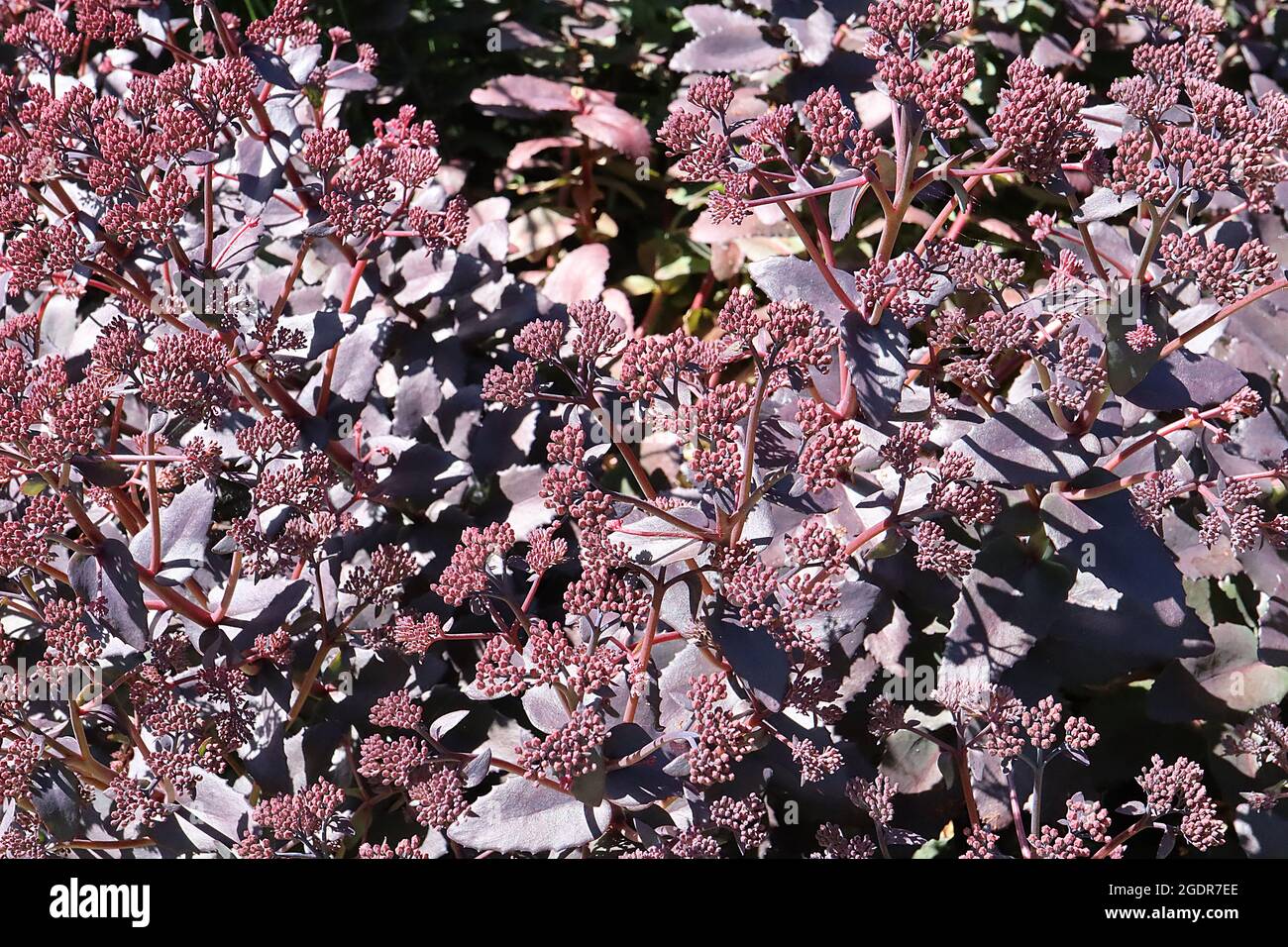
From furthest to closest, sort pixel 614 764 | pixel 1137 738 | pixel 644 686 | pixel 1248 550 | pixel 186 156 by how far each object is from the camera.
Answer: pixel 1137 738
pixel 1248 550
pixel 186 156
pixel 644 686
pixel 614 764

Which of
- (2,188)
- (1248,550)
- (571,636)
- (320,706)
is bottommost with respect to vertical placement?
(320,706)

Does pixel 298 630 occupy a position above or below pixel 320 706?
above

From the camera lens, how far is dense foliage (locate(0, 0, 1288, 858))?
1.53m

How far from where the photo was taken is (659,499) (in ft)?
5.56

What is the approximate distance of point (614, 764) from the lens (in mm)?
1562

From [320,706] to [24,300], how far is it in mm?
1202

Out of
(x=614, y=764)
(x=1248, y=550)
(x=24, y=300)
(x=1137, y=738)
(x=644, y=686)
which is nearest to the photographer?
(x=614, y=764)

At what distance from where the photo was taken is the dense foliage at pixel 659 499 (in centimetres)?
153
